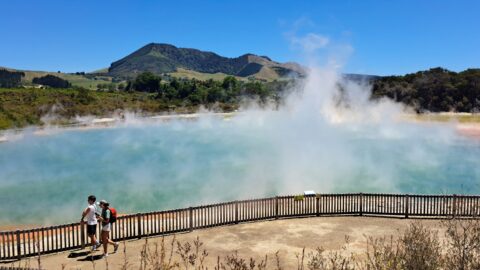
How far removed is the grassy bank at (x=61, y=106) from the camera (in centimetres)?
6675

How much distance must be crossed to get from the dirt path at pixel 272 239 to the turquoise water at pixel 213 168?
22.7ft

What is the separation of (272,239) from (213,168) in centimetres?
1671

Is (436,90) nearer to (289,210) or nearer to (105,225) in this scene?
(289,210)

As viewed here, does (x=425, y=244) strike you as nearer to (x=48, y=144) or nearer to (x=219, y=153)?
(x=219, y=153)

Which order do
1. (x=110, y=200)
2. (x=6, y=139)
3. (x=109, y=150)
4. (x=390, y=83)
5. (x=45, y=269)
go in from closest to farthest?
(x=45, y=269)
(x=110, y=200)
(x=109, y=150)
(x=6, y=139)
(x=390, y=83)

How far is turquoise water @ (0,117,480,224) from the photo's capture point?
2212 centimetres

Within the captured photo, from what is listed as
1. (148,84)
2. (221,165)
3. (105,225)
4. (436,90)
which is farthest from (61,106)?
(105,225)

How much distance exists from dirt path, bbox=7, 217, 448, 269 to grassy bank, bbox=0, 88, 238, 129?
54253 mm

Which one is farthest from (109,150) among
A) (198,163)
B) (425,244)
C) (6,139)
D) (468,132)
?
(468,132)

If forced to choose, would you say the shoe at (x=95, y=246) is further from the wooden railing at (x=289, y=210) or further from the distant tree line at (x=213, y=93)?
the distant tree line at (x=213, y=93)

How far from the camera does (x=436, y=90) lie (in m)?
85.9

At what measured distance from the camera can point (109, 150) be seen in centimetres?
4081

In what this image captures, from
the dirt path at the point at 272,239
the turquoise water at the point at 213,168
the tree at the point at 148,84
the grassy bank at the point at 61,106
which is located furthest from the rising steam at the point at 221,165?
the tree at the point at 148,84

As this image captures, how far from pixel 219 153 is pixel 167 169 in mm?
7669
